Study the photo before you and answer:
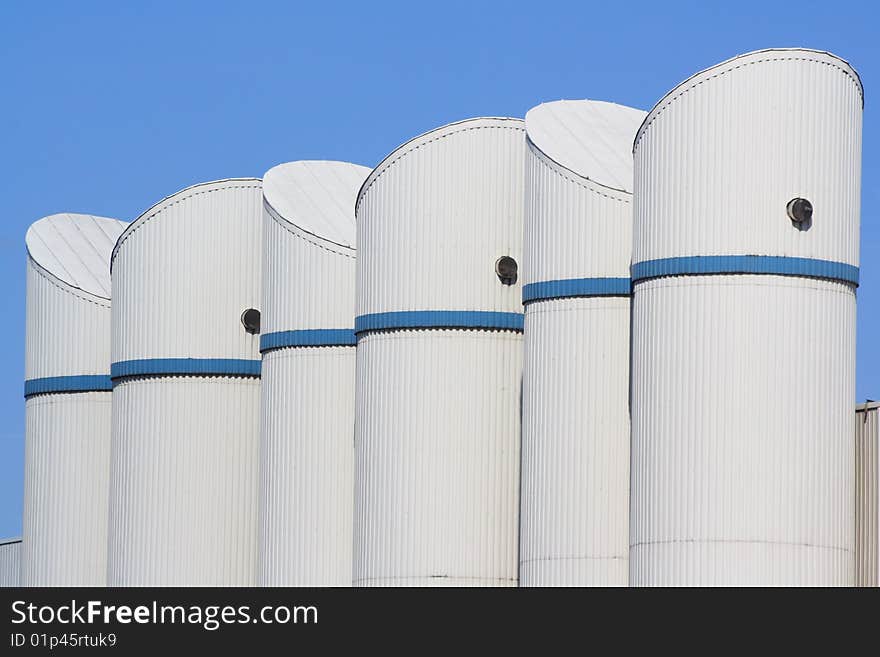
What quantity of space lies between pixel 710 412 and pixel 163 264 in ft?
66.6

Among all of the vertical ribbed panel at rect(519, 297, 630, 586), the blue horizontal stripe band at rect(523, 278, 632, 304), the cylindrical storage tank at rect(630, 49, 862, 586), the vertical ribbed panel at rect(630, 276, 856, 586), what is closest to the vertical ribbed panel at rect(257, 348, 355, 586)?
the vertical ribbed panel at rect(519, 297, 630, 586)

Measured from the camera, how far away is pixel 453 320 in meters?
58.8

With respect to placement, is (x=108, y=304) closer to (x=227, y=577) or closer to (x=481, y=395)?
(x=227, y=577)

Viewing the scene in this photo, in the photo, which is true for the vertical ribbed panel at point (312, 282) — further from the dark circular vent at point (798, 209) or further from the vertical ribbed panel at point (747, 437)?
the dark circular vent at point (798, 209)

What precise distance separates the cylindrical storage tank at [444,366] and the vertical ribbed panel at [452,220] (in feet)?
0.08

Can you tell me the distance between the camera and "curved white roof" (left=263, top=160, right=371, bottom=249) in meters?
63.2

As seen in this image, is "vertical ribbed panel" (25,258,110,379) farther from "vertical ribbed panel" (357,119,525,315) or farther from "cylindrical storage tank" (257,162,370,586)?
"vertical ribbed panel" (357,119,525,315)

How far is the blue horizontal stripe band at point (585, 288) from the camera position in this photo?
55.4 m

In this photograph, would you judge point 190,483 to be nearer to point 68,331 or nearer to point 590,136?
point 68,331

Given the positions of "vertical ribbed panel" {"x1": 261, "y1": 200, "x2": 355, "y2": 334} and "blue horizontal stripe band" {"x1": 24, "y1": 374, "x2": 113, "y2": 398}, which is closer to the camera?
"vertical ribbed panel" {"x1": 261, "y1": 200, "x2": 355, "y2": 334}

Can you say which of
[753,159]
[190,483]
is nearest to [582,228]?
[753,159]

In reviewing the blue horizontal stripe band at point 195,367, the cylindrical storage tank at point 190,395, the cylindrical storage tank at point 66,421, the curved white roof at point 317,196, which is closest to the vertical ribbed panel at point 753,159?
the curved white roof at point 317,196

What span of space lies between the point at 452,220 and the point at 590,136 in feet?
13.2

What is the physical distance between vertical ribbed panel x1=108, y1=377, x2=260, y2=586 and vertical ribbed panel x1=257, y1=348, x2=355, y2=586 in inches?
108
